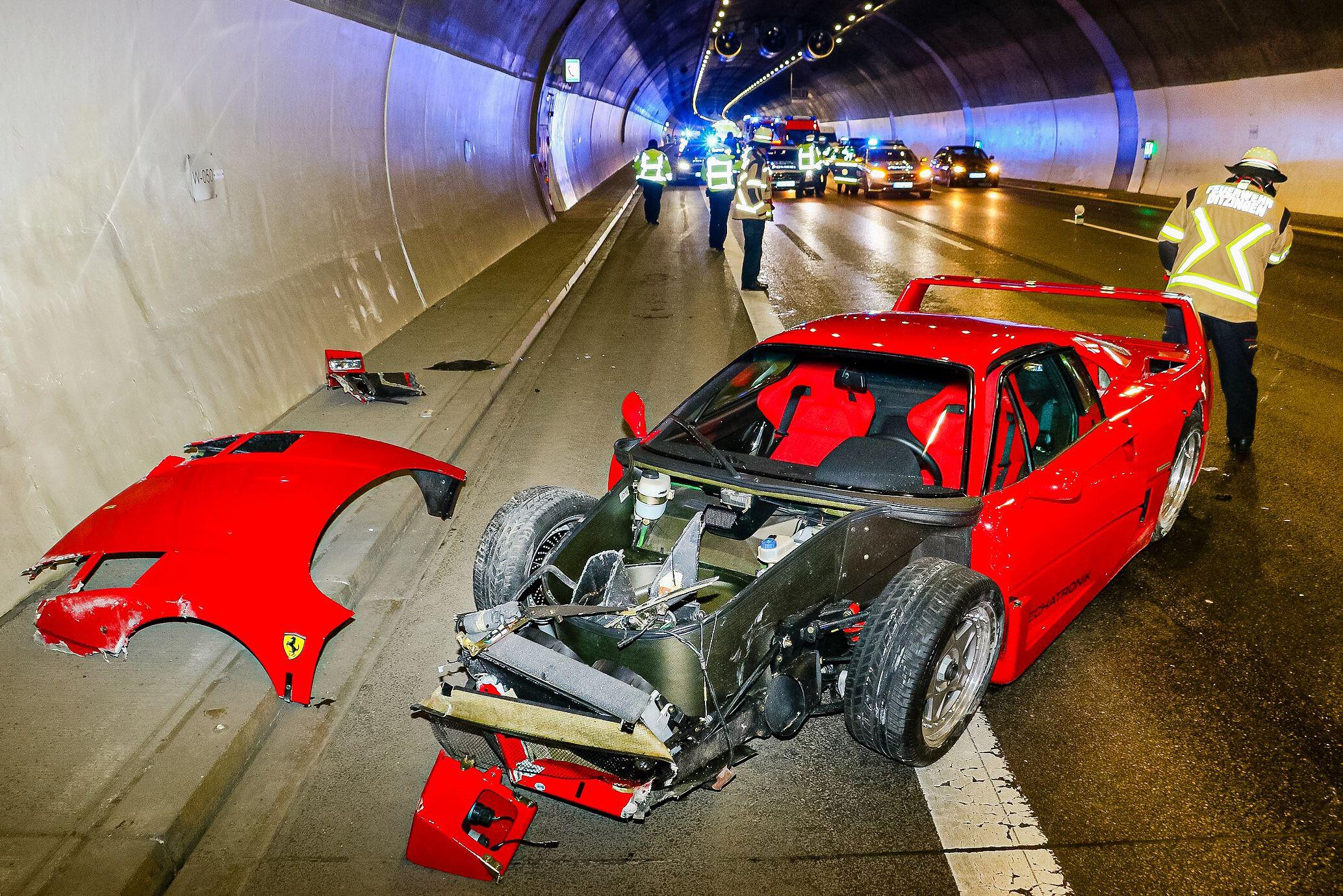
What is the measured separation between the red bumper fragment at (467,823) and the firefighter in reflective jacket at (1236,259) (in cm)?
606

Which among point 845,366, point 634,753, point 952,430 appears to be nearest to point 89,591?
point 634,753

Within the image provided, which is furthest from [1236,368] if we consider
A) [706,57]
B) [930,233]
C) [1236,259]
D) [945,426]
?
[706,57]

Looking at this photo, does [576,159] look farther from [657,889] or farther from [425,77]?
[657,889]

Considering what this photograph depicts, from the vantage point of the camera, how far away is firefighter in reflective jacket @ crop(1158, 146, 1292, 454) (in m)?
6.88

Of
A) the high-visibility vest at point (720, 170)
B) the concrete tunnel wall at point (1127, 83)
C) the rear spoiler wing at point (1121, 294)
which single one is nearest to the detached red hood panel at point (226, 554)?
the rear spoiler wing at point (1121, 294)

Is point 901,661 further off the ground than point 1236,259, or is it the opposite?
point 1236,259

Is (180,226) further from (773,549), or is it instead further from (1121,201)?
(1121,201)

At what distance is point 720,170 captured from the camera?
17.2 metres

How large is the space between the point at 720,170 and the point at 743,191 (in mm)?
2954

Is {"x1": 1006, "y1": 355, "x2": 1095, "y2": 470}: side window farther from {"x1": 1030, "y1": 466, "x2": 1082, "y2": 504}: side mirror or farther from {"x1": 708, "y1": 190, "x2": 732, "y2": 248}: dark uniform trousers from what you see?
{"x1": 708, "y1": 190, "x2": 732, "y2": 248}: dark uniform trousers

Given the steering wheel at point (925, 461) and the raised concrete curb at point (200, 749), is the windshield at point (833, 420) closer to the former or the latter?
the steering wheel at point (925, 461)

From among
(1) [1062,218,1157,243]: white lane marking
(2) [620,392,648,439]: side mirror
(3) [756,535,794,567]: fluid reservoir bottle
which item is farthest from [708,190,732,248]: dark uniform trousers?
(3) [756,535,794,567]: fluid reservoir bottle

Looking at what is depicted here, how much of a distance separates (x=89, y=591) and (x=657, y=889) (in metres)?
2.69

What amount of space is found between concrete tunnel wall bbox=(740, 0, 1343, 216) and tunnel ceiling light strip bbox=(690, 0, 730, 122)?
6824mm
